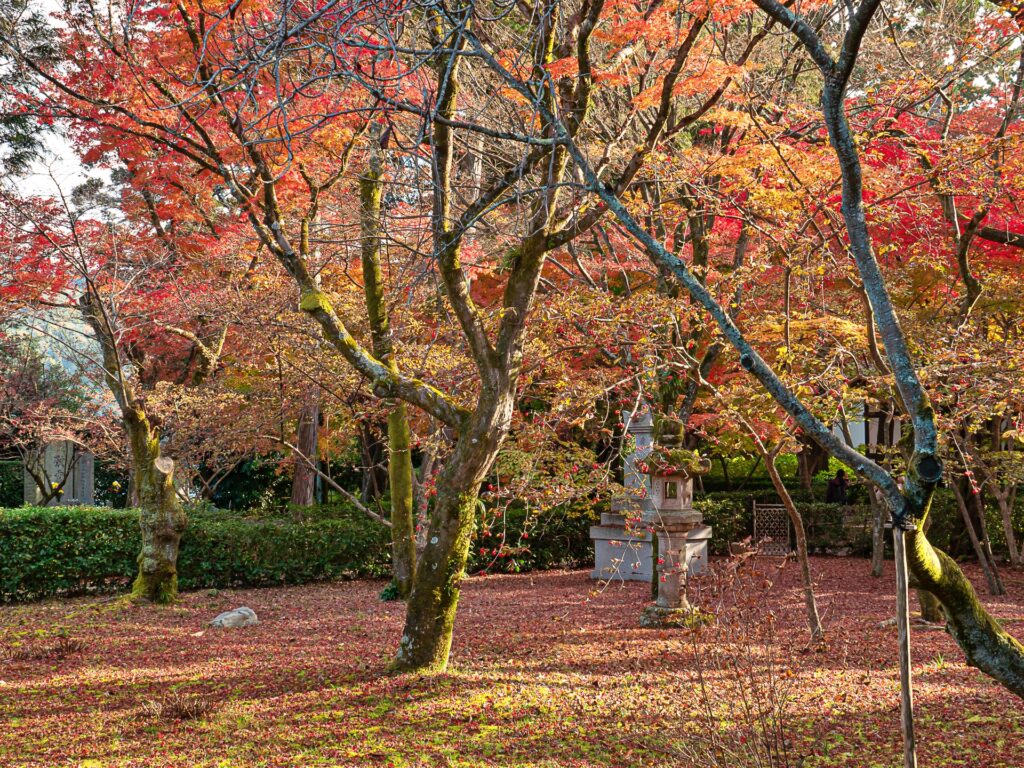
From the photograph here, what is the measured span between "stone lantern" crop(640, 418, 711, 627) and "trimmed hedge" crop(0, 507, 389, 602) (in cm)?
497

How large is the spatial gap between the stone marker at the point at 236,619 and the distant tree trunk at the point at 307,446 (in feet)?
6.91

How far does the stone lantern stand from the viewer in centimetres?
834

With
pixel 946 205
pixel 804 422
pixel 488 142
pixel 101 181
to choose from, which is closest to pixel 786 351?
pixel 946 205

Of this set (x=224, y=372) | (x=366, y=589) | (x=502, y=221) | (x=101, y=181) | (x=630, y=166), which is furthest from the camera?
(x=101, y=181)

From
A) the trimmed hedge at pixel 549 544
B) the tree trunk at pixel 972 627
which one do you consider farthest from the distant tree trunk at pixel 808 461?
the tree trunk at pixel 972 627

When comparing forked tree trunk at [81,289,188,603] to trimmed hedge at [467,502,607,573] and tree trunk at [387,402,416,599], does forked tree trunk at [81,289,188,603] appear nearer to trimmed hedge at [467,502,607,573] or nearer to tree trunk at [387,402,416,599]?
tree trunk at [387,402,416,599]

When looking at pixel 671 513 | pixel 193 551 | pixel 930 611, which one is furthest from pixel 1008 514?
pixel 193 551

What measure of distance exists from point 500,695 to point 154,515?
5.59 m

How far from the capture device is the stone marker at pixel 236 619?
8469 mm

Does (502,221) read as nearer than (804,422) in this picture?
No

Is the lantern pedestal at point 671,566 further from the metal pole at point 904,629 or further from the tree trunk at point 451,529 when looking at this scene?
the metal pole at point 904,629

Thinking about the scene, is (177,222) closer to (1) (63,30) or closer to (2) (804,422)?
(1) (63,30)

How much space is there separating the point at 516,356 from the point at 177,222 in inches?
325

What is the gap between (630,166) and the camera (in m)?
5.83
